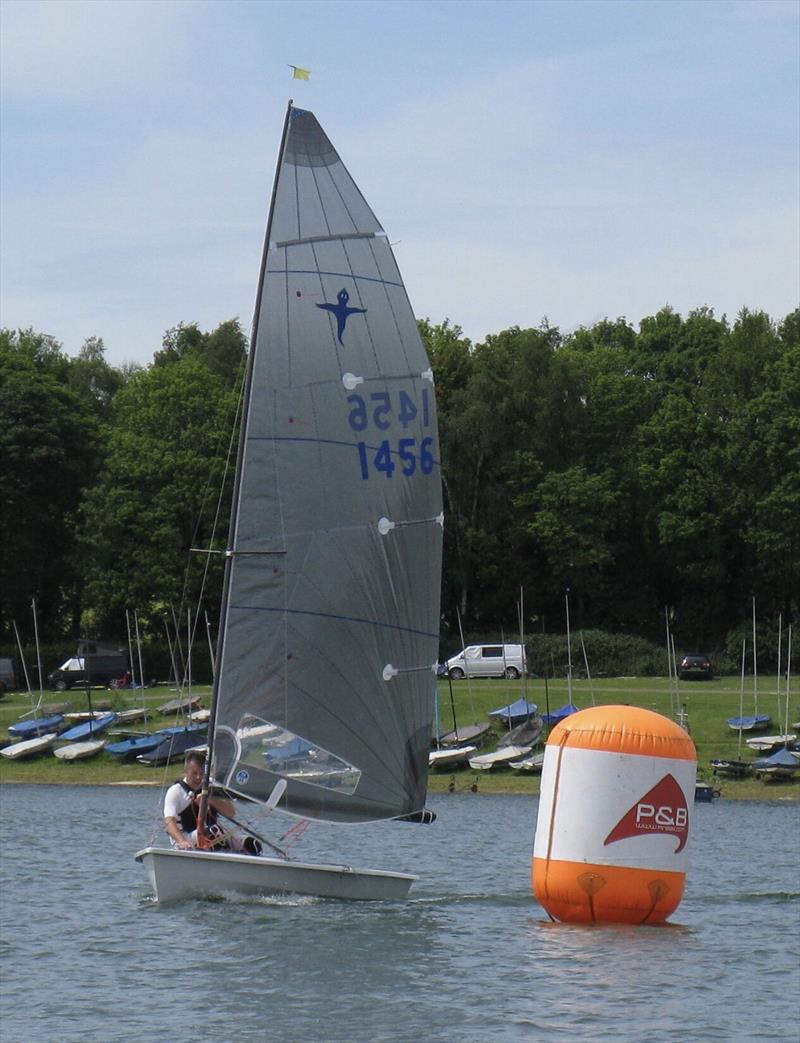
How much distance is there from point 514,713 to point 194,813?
32794 millimetres

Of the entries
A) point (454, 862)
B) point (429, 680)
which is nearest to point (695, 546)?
point (454, 862)

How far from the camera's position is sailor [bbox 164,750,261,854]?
928 inches

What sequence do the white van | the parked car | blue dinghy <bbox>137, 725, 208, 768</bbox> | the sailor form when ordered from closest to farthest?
the sailor, blue dinghy <bbox>137, 725, 208, 768</bbox>, the parked car, the white van

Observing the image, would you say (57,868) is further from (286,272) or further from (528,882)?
(286,272)

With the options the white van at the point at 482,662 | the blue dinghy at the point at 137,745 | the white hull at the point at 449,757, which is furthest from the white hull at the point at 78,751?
the white van at the point at 482,662

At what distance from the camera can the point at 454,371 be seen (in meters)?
87.4

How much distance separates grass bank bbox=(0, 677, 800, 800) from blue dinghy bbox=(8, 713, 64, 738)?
2.14 meters

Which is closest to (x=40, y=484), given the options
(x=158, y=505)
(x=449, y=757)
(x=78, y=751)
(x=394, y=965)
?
(x=158, y=505)

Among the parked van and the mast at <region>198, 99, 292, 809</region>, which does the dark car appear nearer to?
the parked van

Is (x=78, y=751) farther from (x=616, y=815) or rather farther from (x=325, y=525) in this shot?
(x=616, y=815)

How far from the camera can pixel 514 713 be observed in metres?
56.1

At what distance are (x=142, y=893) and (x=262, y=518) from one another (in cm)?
629

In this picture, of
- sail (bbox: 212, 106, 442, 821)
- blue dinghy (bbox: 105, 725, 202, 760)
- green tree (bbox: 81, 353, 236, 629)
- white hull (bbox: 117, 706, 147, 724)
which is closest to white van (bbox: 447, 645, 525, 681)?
green tree (bbox: 81, 353, 236, 629)

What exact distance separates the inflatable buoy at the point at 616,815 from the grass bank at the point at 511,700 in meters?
26.8
